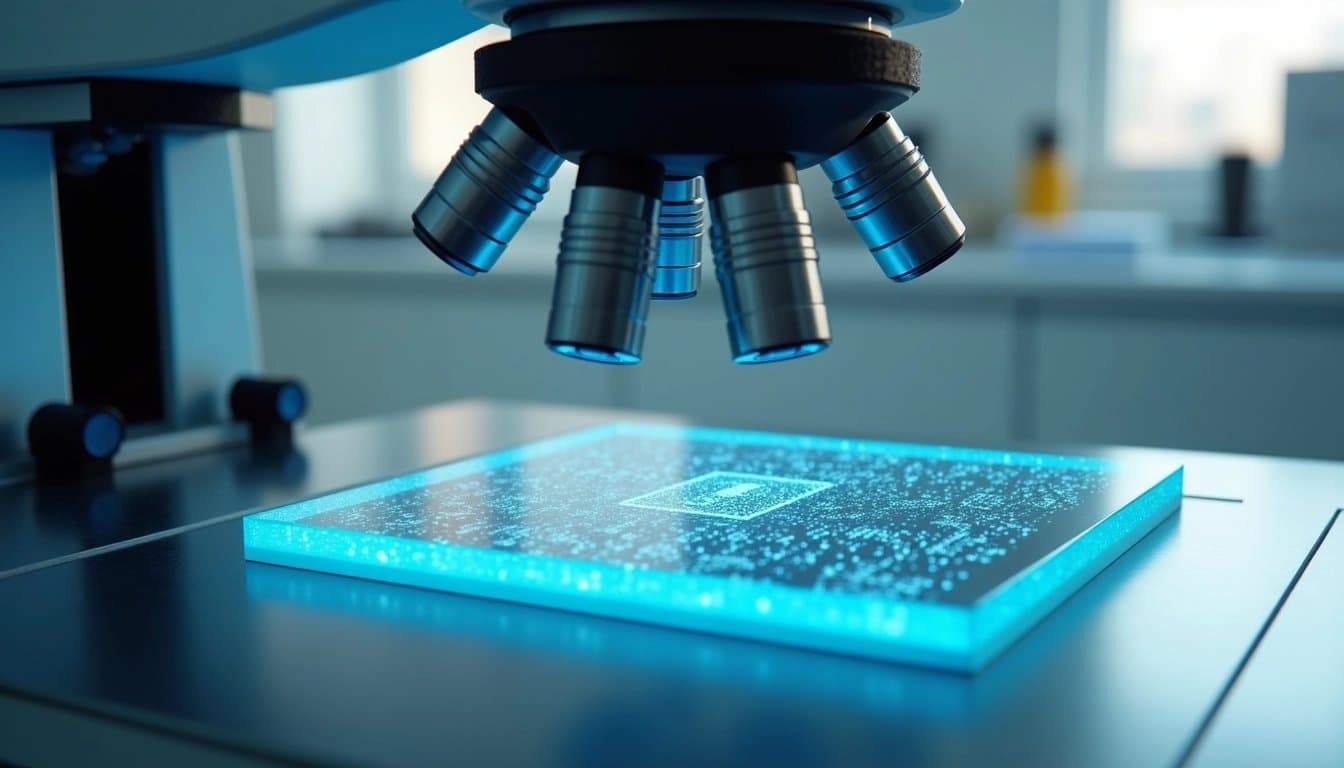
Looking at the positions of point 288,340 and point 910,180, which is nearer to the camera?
point 910,180

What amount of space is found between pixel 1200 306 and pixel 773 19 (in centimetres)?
144

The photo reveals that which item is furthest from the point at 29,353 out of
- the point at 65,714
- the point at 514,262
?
the point at 514,262

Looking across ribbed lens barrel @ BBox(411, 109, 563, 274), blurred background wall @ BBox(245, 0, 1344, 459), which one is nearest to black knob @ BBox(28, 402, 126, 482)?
ribbed lens barrel @ BBox(411, 109, 563, 274)

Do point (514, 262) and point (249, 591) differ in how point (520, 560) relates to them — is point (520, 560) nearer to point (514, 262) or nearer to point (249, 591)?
point (249, 591)

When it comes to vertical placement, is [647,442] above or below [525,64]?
below

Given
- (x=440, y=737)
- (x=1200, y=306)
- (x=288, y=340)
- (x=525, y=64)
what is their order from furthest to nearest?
(x=288, y=340), (x=1200, y=306), (x=525, y=64), (x=440, y=737)

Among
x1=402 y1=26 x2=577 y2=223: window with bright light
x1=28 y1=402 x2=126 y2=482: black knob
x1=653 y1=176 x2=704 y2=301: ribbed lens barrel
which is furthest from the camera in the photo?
x1=402 y1=26 x2=577 y2=223: window with bright light

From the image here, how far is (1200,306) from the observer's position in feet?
6.06

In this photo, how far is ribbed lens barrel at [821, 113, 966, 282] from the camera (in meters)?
0.65

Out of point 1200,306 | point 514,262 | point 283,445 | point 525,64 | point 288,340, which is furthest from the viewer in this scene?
point 288,340

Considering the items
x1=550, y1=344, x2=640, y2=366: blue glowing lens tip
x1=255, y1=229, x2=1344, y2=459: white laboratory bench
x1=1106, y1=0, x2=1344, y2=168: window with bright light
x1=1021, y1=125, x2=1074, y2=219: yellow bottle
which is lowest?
x1=255, y1=229, x2=1344, y2=459: white laboratory bench

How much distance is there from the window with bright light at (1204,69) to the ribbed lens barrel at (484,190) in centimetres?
217

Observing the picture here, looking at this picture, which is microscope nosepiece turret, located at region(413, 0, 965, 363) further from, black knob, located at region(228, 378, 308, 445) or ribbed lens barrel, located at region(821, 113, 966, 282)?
black knob, located at region(228, 378, 308, 445)

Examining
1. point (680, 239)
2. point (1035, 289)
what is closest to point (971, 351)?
point (1035, 289)
